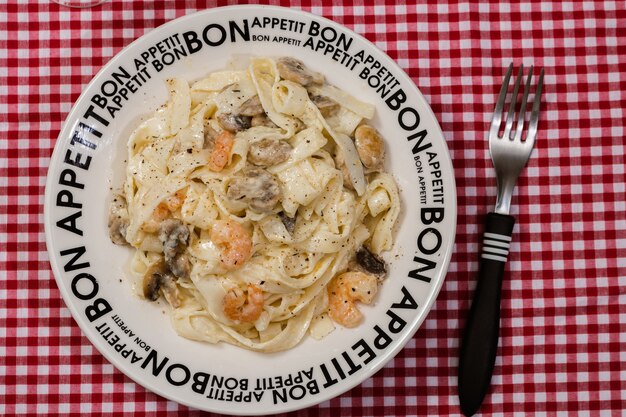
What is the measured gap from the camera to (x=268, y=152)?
3617 millimetres

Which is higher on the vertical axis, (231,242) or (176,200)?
(176,200)

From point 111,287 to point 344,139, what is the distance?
4.59 feet

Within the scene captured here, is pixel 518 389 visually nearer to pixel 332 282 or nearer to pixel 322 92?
pixel 332 282

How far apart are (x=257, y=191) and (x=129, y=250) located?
0.78 meters

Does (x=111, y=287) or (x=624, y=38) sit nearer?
(x=111, y=287)

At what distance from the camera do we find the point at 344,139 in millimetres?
3730

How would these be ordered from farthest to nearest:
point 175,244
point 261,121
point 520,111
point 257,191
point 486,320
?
point 520,111 < point 486,320 < point 261,121 < point 175,244 < point 257,191

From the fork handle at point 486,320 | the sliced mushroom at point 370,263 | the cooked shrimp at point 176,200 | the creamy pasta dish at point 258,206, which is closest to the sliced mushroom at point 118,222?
the creamy pasta dish at point 258,206

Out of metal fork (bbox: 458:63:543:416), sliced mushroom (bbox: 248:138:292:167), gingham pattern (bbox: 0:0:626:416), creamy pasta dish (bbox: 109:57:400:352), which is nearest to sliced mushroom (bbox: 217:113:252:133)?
creamy pasta dish (bbox: 109:57:400:352)

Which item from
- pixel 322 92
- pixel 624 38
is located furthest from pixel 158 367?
pixel 624 38

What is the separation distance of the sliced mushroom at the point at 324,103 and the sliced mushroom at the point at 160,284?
1118 millimetres

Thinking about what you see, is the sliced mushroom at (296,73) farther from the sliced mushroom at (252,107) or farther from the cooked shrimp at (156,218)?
the cooked shrimp at (156,218)

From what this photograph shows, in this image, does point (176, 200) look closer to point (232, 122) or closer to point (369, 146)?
point (232, 122)

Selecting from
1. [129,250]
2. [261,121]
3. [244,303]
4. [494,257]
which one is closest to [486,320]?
[494,257]
